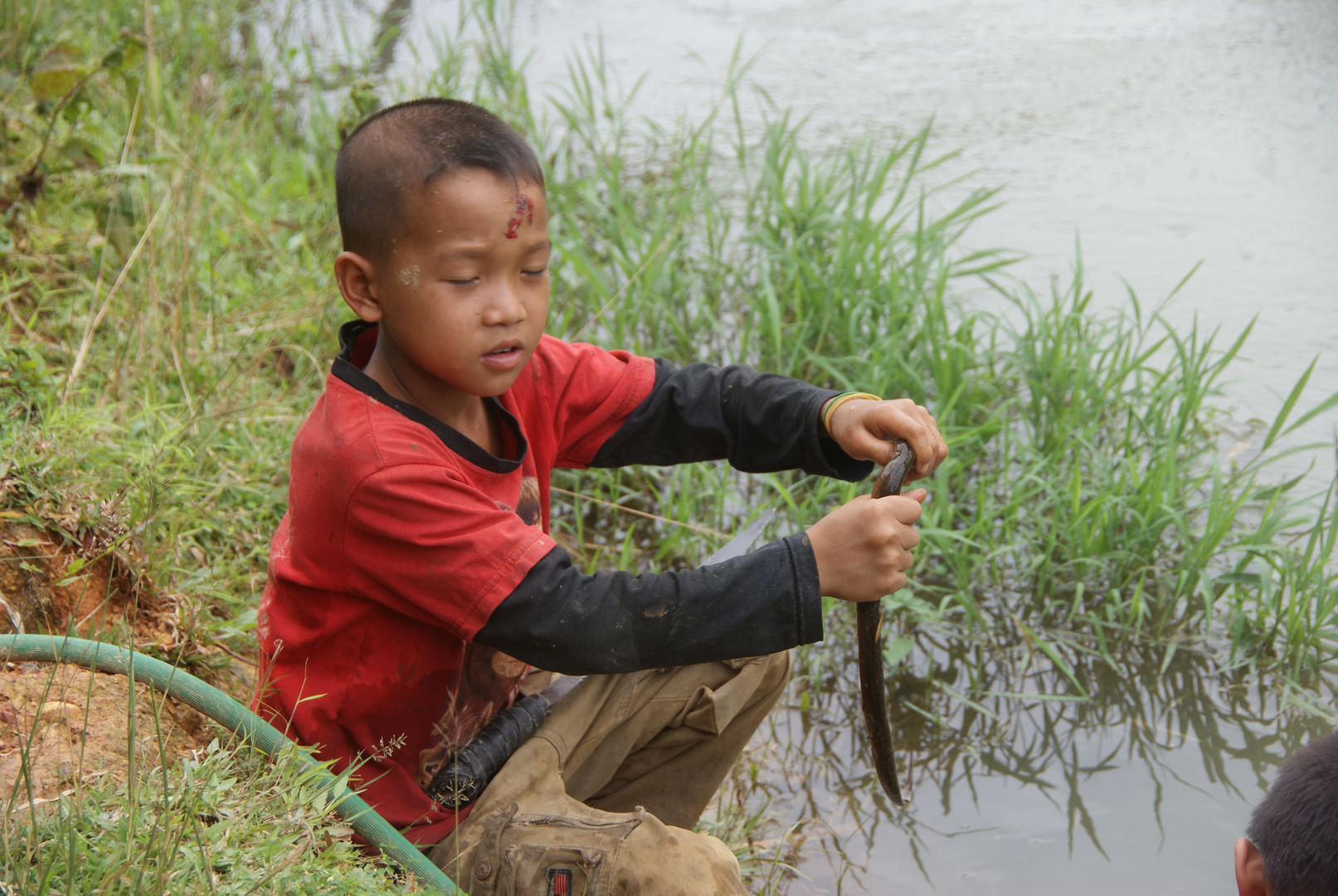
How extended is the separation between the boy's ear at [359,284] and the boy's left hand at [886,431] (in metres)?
0.77

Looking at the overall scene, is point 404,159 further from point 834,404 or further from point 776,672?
point 776,672

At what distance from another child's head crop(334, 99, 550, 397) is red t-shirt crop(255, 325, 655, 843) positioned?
10cm

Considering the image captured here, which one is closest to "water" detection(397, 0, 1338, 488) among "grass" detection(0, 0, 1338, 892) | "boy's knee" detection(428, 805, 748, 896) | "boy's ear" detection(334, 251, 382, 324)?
"grass" detection(0, 0, 1338, 892)

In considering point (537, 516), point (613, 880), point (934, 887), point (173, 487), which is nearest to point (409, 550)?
point (537, 516)

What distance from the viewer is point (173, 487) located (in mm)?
2488

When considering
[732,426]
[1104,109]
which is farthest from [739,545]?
[1104,109]

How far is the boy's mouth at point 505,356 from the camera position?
169cm

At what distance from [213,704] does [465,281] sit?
690mm

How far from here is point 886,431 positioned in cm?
185

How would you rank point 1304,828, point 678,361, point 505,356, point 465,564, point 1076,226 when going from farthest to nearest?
point 1076,226 → point 678,361 → point 505,356 → point 465,564 → point 1304,828

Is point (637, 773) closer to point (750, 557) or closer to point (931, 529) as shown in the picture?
point (750, 557)

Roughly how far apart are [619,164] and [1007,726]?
247 centimetres

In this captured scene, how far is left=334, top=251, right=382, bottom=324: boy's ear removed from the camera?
5.59 ft

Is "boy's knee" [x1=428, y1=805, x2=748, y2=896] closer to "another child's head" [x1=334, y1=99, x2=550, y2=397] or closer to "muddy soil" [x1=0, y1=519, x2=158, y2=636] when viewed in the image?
"another child's head" [x1=334, y1=99, x2=550, y2=397]
